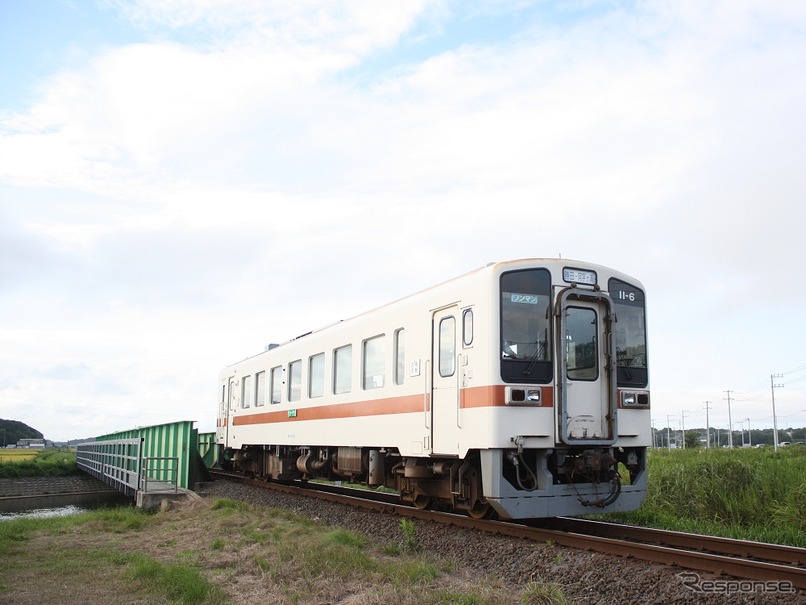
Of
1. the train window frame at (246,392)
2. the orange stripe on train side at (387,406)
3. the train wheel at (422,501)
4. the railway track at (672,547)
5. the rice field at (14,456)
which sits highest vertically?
the train window frame at (246,392)

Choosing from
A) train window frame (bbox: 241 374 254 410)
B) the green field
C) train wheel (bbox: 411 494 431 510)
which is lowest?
the green field

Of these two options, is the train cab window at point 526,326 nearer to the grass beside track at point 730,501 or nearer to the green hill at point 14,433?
the grass beside track at point 730,501

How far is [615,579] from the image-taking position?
21.3 ft

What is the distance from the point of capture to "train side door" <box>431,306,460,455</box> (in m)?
9.08

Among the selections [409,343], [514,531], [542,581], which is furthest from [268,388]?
[542,581]

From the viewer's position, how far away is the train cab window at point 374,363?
11.2 metres

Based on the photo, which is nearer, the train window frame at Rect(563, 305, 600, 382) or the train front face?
the train front face

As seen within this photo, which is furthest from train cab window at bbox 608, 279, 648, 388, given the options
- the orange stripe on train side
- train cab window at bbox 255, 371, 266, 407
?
train cab window at bbox 255, 371, 266, 407

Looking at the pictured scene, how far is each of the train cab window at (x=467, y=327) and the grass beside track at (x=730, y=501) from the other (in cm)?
344

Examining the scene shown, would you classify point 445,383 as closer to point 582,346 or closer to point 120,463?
point 582,346

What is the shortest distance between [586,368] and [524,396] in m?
1.05

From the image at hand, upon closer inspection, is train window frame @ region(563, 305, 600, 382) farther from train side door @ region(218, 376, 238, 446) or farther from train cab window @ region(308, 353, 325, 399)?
train side door @ region(218, 376, 238, 446)

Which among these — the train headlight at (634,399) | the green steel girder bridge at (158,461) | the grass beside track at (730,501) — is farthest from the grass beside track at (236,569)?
the green steel girder bridge at (158,461)

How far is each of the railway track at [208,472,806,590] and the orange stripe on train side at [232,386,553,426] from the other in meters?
1.48
